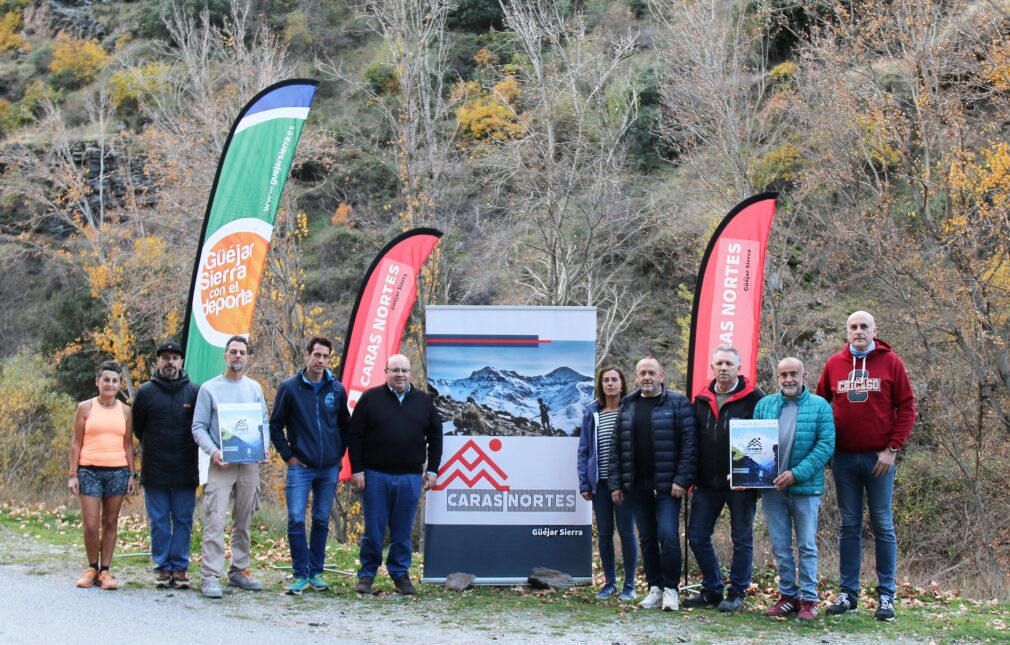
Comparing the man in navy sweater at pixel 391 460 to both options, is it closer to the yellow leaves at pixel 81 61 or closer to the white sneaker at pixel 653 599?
the white sneaker at pixel 653 599

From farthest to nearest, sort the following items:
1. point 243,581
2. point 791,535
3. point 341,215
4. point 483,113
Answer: point 341,215
point 483,113
point 243,581
point 791,535

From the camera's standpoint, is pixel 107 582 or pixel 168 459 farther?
pixel 168 459

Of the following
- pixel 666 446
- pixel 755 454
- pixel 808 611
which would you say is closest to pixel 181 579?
pixel 666 446

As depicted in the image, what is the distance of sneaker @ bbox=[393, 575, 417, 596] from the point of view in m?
8.37

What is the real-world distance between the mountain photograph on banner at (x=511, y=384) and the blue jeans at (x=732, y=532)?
1.54 m

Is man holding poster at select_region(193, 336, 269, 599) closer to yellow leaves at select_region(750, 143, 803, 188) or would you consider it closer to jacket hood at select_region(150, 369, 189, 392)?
jacket hood at select_region(150, 369, 189, 392)

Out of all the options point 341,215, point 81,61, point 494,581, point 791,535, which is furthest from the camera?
point 81,61

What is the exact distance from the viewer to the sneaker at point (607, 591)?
27.6 ft

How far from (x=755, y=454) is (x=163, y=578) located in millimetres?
4980

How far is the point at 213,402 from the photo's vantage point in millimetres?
8164

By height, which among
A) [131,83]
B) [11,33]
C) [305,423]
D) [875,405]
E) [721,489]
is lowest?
[721,489]

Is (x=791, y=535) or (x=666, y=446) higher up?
(x=666, y=446)

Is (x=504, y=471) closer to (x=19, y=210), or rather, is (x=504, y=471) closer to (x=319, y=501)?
(x=319, y=501)

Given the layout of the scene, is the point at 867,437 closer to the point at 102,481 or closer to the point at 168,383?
the point at 168,383
